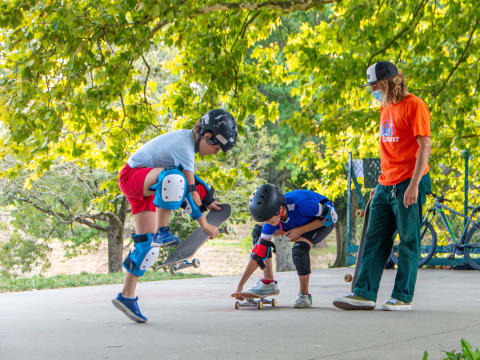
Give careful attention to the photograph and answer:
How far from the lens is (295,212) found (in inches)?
253

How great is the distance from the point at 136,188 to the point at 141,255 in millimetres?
499

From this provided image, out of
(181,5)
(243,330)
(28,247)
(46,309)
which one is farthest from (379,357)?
(28,247)

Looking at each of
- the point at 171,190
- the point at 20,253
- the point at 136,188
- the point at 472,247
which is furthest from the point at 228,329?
the point at 20,253

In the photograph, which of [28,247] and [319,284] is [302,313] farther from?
[28,247]

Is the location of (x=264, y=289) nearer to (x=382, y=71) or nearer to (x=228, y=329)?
(x=228, y=329)

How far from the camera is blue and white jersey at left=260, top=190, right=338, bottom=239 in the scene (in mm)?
6395

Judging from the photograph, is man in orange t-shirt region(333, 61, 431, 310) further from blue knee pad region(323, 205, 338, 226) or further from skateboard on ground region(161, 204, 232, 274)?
skateboard on ground region(161, 204, 232, 274)

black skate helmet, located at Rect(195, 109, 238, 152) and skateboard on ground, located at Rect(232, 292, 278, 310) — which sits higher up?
black skate helmet, located at Rect(195, 109, 238, 152)

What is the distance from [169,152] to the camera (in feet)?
17.0

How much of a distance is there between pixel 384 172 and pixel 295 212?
0.90 metres

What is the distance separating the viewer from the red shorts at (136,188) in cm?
521

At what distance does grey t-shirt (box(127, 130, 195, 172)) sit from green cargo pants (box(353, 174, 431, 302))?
187 centimetres

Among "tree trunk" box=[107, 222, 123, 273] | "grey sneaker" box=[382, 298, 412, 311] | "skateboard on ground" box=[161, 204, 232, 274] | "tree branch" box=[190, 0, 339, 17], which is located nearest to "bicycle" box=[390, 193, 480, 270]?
"tree branch" box=[190, 0, 339, 17]

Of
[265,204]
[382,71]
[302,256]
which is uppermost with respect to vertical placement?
[382,71]
